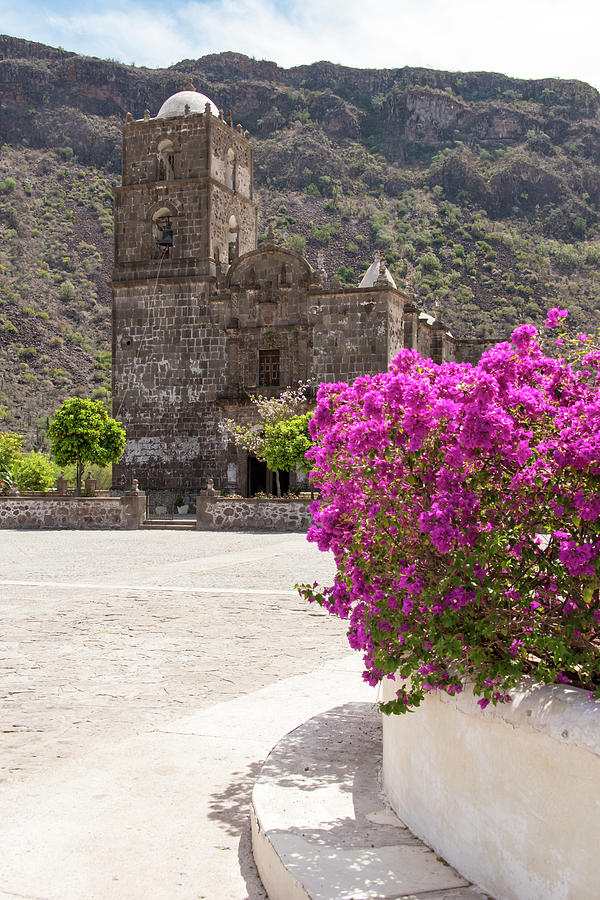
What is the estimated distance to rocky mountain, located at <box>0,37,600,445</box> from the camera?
63.8 meters

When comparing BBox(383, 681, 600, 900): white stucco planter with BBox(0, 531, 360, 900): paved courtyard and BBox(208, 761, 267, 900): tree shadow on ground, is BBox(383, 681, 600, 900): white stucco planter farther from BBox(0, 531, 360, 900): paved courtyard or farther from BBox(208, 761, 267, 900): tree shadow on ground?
BBox(0, 531, 360, 900): paved courtyard

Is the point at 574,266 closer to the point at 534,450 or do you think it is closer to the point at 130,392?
the point at 130,392

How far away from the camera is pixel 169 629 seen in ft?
26.2

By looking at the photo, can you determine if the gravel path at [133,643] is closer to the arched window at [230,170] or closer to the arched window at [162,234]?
the arched window at [162,234]

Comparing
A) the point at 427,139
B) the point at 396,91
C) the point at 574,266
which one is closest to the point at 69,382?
the point at 574,266

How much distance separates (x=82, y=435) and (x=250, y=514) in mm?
7778

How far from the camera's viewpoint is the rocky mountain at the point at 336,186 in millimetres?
63750

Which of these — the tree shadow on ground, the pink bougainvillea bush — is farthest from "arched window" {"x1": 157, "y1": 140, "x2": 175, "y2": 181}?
the pink bougainvillea bush

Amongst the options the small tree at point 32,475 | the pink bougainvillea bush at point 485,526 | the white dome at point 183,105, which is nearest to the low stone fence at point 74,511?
the small tree at point 32,475

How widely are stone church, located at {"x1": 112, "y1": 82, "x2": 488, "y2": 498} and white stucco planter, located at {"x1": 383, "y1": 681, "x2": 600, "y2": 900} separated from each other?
2686 centimetres

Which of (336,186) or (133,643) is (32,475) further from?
(336,186)

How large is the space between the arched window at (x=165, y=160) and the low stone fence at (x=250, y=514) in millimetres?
14015

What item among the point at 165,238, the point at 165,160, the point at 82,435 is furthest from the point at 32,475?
the point at 165,160

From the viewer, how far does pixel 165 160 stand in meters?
33.0
